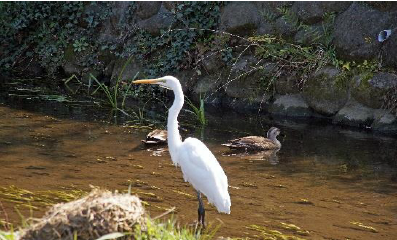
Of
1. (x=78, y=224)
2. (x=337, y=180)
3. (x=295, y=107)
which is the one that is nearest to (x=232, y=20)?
(x=295, y=107)

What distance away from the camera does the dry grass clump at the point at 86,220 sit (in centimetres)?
479

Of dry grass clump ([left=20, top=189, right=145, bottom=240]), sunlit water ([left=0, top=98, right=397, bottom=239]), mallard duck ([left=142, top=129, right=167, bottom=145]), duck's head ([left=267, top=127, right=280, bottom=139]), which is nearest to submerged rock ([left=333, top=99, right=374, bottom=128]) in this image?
sunlit water ([left=0, top=98, right=397, bottom=239])

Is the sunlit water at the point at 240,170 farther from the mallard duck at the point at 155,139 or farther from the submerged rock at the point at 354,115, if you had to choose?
the submerged rock at the point at 354,115

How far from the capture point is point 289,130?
11547 mm

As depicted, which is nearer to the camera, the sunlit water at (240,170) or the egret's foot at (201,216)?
the egret's foot at (201,216)

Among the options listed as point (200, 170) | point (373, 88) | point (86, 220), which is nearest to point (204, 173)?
point (200, 170)

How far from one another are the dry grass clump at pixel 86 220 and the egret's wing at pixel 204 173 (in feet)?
6.26

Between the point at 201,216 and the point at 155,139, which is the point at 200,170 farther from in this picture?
the point at 155,139

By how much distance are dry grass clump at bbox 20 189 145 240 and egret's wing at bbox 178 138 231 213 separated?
191cm

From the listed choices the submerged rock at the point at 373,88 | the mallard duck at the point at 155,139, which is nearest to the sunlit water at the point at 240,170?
the mallard duck at the point at 155,139

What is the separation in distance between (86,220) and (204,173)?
7.40 feet

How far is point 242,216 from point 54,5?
10352 mm

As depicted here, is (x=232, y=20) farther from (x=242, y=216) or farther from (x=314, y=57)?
(x=242, y=216)

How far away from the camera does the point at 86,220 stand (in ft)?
15.8
